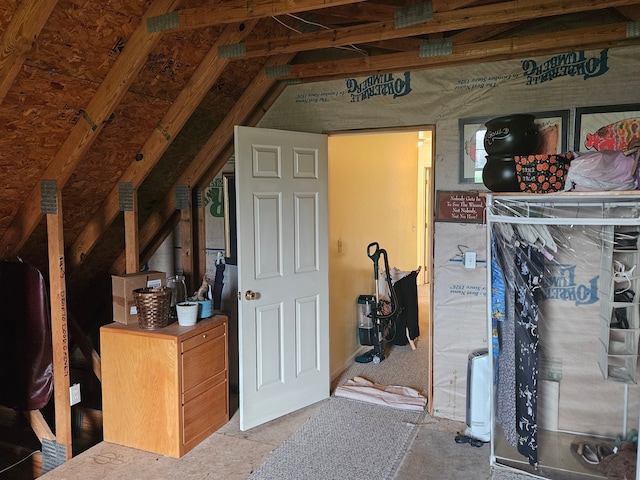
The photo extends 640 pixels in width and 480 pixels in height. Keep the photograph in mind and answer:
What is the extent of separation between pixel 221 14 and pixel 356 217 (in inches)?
103

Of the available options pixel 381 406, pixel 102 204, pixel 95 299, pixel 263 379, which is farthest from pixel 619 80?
pixel 95 299

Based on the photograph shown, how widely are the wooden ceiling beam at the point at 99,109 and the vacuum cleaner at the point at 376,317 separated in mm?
2741

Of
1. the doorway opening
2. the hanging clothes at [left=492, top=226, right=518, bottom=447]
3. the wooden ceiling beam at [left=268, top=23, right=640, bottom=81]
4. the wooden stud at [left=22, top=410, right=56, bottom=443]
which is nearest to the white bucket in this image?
the wooden stud at [left=22, top=410, right=56, bottom=443]

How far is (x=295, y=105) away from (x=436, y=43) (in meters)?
1.20

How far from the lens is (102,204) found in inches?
140

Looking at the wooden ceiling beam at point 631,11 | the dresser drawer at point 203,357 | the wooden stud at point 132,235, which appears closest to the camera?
the wooden ceiling beam at point 631,11

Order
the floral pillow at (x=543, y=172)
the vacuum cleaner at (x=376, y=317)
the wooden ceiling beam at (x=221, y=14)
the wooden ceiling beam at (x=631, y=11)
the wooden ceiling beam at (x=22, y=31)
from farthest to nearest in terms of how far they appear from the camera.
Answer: the vacuum cleaner at (x=376, y=317)
the wooden ceiling beam at (x=631, y=11)
the floral pillow at (x=543, y=172)
the wooden ceiling beam at (x=221, y=14)
the wooden ceiling beam at (x=22, y=31)

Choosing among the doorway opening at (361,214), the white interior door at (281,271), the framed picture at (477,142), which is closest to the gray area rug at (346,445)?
the white interior door at (281,271)

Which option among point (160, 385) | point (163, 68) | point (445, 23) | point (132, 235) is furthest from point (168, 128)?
point (445, 23)

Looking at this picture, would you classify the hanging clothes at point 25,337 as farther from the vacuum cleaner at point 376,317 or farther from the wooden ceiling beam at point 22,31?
the vacuum cleaner at point 376,317

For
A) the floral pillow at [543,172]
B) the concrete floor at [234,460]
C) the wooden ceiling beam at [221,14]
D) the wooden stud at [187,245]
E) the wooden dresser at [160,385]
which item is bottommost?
the concrete floor at [234,460]

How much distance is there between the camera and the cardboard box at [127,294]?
330 centimetres

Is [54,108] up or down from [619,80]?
down

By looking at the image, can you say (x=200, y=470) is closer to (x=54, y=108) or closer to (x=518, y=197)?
(x=54, y=108)
